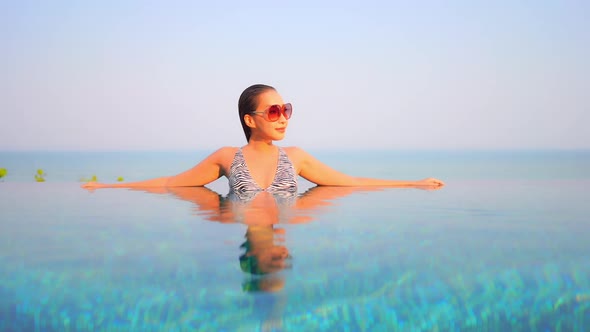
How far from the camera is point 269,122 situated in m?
6.31

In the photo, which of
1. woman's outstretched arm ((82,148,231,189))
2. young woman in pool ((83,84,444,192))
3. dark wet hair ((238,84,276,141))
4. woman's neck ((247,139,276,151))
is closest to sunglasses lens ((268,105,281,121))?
young woman in pool ((83,84,444,192))

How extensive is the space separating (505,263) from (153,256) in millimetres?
2040

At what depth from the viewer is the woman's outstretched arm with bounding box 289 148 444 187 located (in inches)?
→ 274

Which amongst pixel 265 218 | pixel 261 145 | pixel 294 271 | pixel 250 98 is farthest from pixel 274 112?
pixel 294 271

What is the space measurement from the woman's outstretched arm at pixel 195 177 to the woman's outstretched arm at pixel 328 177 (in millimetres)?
956

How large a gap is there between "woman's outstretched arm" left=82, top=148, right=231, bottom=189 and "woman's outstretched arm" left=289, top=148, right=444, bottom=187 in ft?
3.14

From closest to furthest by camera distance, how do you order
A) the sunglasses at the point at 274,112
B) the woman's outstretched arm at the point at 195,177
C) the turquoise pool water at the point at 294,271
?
the turquoise pool water at the point at 294,271, the sunglasses at the point at 274,112, the woman's outstretched arm at the point at 195,177

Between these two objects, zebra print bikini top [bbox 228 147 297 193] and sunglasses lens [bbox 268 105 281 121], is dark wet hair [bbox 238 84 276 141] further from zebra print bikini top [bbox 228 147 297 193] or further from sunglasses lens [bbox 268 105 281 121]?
zebra print bikini top [bbox 228 147 297 193]

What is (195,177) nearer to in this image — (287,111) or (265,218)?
(287,111)

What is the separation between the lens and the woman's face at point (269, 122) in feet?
20.7

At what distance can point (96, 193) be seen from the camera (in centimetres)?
722

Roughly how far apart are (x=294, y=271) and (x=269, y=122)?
3.71 m

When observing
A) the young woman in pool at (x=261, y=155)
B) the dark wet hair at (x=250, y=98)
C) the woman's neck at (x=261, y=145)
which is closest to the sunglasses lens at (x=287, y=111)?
the young woman in pool at (x=261, y=155)

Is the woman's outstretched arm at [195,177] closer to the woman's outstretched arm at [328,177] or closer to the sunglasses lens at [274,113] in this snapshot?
the sunglasses lens at [274,113]
